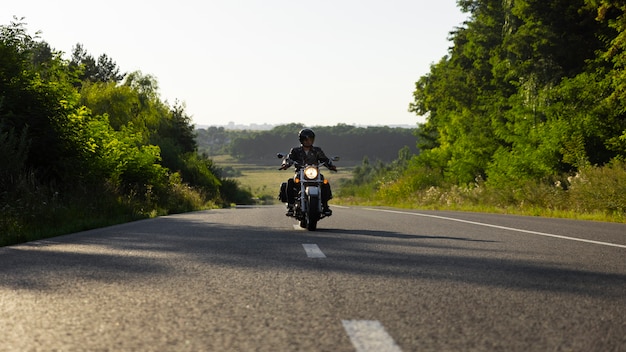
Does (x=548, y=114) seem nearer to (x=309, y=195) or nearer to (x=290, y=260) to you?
(x=309, y=195)

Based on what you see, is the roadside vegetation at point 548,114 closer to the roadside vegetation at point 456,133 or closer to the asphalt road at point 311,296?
the roadside vegetation at point 456,133

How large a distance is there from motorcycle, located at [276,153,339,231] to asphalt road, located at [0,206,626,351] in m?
2.54

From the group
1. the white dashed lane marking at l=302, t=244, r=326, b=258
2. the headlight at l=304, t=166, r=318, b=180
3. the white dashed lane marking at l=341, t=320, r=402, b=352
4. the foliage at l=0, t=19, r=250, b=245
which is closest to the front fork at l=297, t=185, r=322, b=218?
the headlight at l=304, t=166, r=318, b=180

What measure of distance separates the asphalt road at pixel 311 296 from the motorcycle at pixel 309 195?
2.54 metres

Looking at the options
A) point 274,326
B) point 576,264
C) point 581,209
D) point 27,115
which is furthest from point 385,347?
point 581,209

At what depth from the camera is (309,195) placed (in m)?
12.8

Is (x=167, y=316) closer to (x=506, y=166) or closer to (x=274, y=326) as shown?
(x=274, y=326)

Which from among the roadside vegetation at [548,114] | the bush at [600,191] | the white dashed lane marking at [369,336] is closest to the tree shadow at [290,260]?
the white dashed lane marking at [369,336]

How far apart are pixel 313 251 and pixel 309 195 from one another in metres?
3.88

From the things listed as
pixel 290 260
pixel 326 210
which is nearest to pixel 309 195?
pixel 326 210

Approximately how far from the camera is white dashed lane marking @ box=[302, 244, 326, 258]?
848 cm

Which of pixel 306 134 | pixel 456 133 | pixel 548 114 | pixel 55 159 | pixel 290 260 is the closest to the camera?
pixel 290 260

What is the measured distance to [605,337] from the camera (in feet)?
14.5

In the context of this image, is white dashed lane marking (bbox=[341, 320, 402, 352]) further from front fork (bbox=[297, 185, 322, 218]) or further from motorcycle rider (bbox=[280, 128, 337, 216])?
motorcycle rider (bbox=[280, 128, 337, 216])
